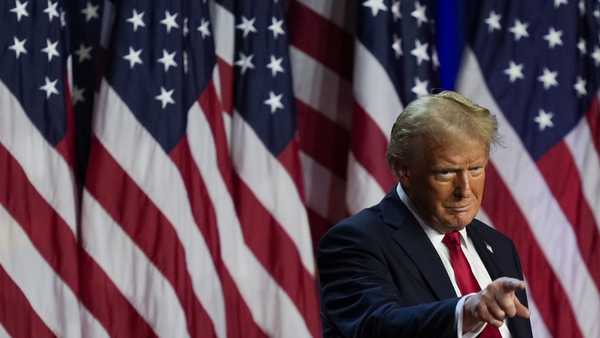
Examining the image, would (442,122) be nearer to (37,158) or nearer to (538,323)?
(37,158)

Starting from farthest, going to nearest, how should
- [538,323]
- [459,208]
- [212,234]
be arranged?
[538,323] < [212,234] < [459,208]

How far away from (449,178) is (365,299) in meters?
0.32

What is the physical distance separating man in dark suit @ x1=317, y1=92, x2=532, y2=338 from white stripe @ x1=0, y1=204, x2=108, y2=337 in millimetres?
2358

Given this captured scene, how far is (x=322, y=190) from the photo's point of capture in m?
5.22

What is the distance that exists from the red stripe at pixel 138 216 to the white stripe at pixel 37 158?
4.7 inches

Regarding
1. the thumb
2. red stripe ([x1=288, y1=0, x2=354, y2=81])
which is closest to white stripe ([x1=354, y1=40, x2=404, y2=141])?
red stripe ([x1=288, y1=0, x2=354, y2=81])

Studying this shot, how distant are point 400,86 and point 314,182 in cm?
59

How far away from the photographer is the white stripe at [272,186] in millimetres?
4930

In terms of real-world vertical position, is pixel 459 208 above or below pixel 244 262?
below

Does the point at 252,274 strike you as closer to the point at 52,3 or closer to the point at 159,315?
the point at 159,315

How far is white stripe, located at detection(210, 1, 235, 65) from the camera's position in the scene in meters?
4.91

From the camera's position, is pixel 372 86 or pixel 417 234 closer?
pixel 417 234

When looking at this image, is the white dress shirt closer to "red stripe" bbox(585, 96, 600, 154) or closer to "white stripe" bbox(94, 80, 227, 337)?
"white stripe" bbox(94, 80, 227, 337)

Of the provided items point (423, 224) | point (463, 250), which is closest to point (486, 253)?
point (463, 250)
